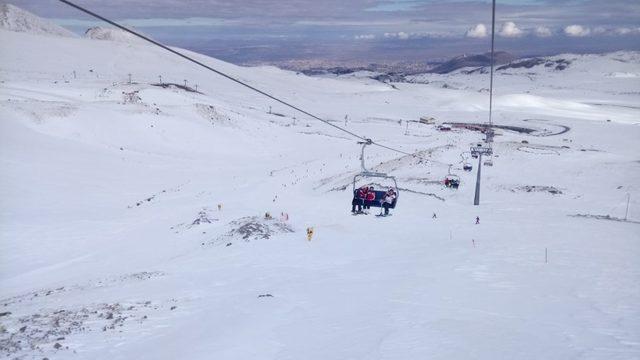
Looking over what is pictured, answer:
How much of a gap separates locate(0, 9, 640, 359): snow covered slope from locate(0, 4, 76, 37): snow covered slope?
88129 millimetres

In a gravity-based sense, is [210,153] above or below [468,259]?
above

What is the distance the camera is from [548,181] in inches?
1284

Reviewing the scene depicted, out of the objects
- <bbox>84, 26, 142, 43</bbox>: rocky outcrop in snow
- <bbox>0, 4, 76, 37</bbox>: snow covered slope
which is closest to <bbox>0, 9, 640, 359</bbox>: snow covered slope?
<bbox>0, 4, 76, 37</bbox>: snow covered slope

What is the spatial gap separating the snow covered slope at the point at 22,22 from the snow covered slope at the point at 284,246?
289 ft

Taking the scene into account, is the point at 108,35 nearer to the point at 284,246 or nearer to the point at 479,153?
the point at 479,153

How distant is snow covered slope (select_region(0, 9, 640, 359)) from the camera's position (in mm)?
10156

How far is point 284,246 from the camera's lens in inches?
711

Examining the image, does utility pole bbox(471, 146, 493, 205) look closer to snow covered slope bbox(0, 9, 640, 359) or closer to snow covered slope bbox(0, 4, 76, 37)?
snow covered slope bbox(0, 9, 640, 359)

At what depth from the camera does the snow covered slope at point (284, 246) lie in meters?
10.2

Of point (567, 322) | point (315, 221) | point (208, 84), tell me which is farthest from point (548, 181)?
point (208, 84)

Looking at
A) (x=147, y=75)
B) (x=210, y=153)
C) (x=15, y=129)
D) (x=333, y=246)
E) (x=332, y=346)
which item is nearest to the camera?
(x=332, y=346)

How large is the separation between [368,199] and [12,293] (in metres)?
11.7

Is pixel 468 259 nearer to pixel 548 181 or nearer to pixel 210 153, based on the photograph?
pixel 548 181

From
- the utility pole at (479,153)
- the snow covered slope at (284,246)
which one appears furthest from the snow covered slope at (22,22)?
the utility pole at (479,153)
